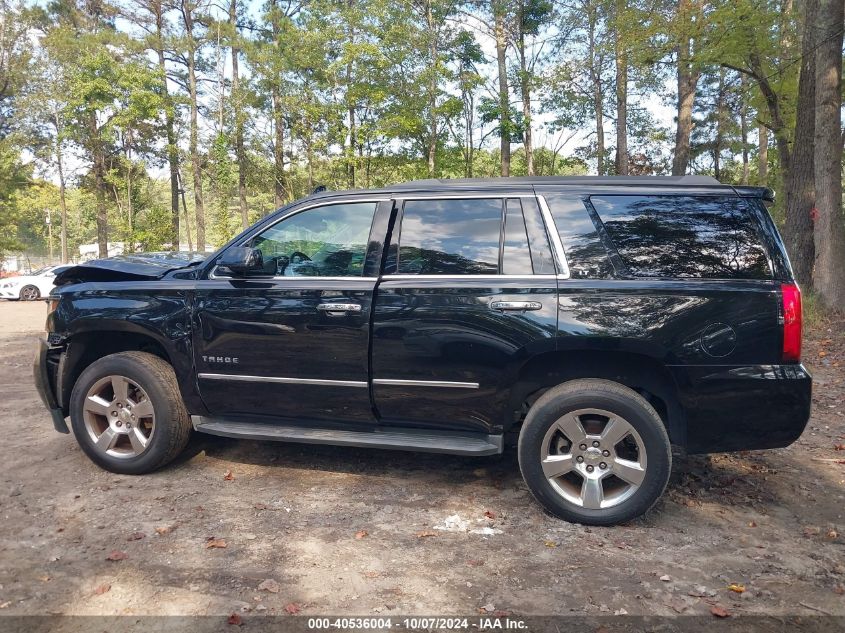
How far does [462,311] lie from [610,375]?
97cm

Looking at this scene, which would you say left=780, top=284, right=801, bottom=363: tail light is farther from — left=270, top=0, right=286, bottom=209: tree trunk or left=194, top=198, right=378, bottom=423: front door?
left=270, top=0, right=286, bottom=209: tree trunk

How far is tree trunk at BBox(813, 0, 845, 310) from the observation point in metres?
9.26

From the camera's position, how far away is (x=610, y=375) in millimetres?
3498

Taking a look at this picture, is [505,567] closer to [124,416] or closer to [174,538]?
[174,538]

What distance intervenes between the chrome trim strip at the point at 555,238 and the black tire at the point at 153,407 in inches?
108

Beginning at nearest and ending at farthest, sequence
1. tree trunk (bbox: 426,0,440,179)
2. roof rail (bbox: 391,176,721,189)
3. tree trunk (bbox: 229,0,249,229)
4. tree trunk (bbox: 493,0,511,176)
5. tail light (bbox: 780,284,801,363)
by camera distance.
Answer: tail light (bbox: 780,284,801,363) < roof rail (bbox: 391,176,721,189) < tree trunk (bbox: 426,0,440,179) < tree trunk (bbox: 493,0,511,176) < tree trunk (bbox: 229,0,249,229)

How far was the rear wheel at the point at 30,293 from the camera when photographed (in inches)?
871

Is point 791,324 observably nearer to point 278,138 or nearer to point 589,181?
point 589,181

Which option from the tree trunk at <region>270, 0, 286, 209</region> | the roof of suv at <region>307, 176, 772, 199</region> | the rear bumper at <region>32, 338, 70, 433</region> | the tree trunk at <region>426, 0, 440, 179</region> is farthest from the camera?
the tree trunk at <region>270, 0, 286, 209</region>

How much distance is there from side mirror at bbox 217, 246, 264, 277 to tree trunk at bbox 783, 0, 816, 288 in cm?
1056

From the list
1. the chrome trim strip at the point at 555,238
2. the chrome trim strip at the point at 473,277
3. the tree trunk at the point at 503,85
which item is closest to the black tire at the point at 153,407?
the chrome trim strip at the point at 473,277

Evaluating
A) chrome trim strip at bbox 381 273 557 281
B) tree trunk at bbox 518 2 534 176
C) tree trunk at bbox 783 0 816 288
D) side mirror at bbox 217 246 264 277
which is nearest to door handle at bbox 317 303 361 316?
chrome trim strip at bbox 381 273 557 281

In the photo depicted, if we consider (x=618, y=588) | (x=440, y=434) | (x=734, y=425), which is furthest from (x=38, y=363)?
(x=734, y=425)

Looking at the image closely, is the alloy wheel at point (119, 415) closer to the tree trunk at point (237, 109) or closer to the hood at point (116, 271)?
the hood at point (116, 271)
